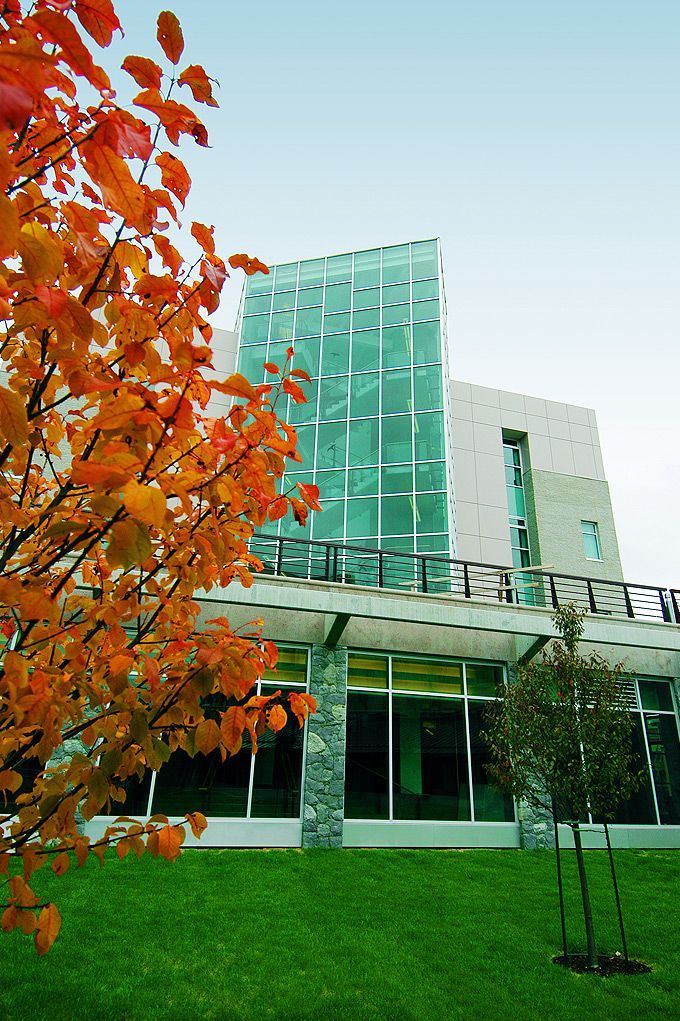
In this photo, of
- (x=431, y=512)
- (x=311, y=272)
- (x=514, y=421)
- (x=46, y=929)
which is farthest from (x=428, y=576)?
(x=46, y=929)

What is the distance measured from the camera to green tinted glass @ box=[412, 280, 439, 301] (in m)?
24.1

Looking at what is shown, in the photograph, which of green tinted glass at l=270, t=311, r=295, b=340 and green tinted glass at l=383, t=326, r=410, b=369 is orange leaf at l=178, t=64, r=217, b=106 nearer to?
green tinted glass at l=383, t=326, r=410, b=369

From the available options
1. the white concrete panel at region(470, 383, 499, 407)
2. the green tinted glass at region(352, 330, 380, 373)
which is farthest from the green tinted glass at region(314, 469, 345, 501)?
the white concrete panel at region(470, 383, 499, 407)

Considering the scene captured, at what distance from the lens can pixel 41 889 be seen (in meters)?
8.22

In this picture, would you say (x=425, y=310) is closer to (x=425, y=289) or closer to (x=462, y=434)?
(x=425, y=289)

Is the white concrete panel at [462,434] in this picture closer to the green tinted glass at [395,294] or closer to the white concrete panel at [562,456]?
the white concrete panel at [562,456]

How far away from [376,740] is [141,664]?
11630mm

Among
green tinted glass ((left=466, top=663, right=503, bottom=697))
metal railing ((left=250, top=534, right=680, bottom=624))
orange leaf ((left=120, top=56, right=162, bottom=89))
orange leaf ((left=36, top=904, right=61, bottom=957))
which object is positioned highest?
metal railing ((left=250, top=534, right=680, bottom=624))

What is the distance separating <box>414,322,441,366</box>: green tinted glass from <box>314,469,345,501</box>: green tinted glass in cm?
546

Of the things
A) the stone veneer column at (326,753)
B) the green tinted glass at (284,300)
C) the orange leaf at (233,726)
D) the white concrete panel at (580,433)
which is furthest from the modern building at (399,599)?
the orange leaf at (233,726)

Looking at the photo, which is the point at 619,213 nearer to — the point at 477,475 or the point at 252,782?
the point at 477,475

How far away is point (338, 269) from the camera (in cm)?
2605

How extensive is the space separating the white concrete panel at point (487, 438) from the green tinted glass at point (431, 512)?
255 inches

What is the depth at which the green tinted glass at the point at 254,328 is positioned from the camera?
24938 millimetres
